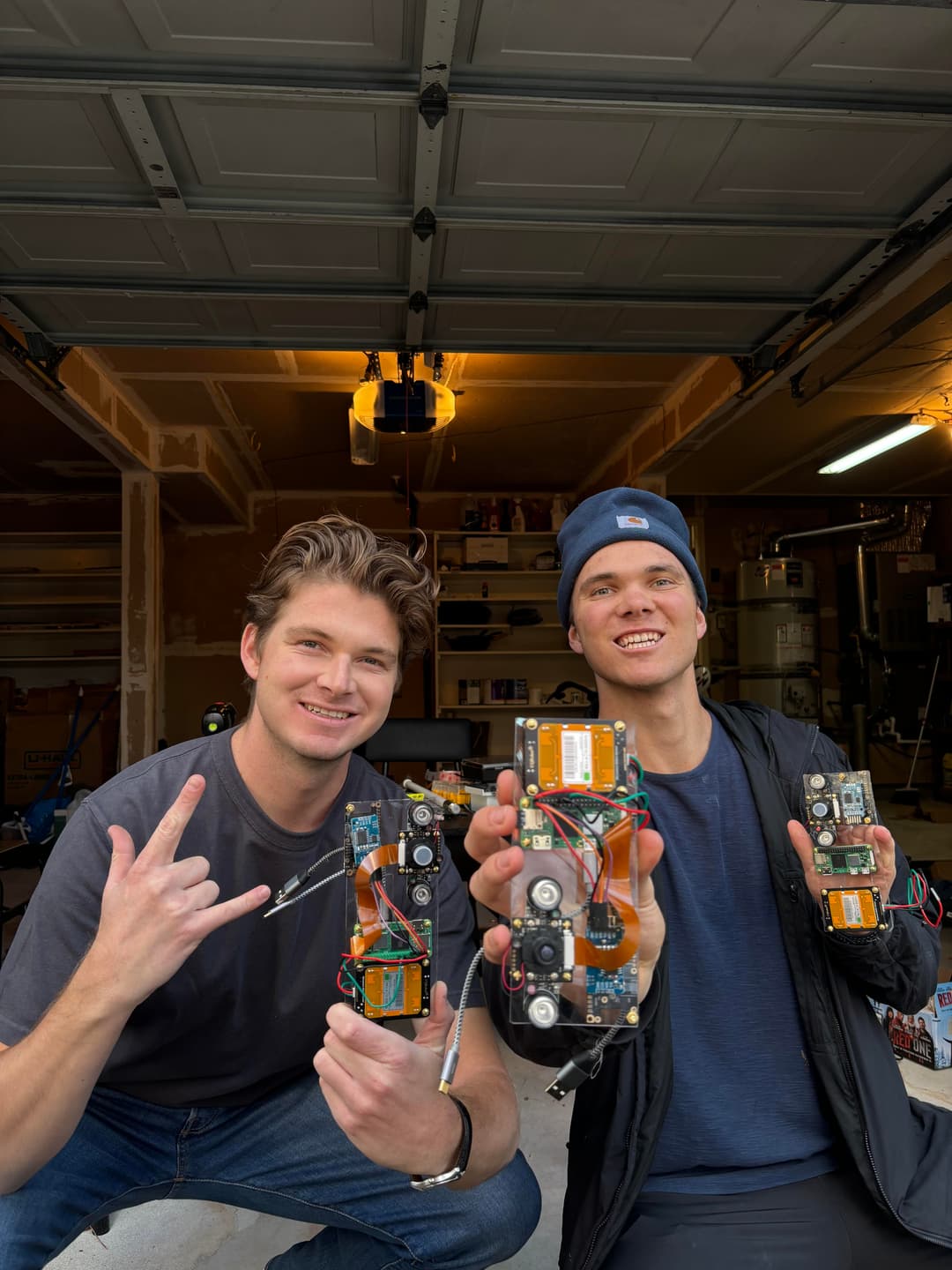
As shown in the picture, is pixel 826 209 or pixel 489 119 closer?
pixel 489 119

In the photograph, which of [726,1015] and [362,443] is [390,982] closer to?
[726,1015]

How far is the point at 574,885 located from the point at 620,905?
6cm

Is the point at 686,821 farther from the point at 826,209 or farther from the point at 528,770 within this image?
the point at 826,209

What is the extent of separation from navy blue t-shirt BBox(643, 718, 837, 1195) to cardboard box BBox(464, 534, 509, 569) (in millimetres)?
5315

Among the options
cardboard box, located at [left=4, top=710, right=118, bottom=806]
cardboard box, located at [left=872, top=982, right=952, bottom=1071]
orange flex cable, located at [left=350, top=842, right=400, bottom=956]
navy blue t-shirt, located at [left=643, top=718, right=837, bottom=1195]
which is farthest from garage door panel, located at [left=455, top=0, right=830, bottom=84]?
cardboard box, located at [left=4, top=710, right=118, bottom=806]

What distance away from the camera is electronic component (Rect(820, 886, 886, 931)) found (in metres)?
1.13

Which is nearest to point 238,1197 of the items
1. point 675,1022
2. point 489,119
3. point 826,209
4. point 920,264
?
point 675,1022

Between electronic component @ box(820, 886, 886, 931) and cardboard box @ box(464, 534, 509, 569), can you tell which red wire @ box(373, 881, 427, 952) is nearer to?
electronic component @ box(820, 886, 886, 931)

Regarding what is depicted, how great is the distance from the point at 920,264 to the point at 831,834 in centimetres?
250

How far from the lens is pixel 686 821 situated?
1.33 meters

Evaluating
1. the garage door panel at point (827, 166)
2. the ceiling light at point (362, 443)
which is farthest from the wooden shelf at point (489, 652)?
the garage door panel at point (827, 166)

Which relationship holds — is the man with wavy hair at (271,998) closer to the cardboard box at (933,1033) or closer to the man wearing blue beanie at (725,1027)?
the man wearing blue beanie at (725,1027)

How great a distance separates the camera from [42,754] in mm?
6574

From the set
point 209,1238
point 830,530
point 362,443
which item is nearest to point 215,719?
point 209,1238
